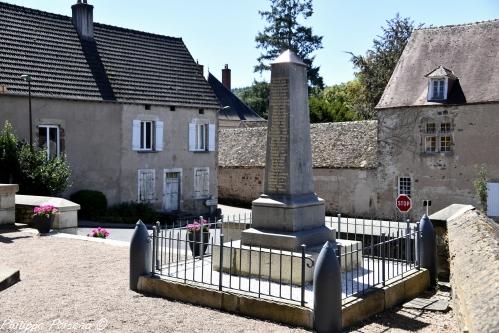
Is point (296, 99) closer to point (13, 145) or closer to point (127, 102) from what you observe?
point (13, 145)

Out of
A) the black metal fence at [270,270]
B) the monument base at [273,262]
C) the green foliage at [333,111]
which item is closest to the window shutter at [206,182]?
the black metal fence at [270,270]

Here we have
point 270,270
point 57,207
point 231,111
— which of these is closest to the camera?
point 270,270

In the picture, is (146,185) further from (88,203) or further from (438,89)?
(438,89)

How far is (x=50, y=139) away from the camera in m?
19.8

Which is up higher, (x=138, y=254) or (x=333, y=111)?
(x=333, y=111)

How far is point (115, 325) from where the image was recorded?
6.28 metres

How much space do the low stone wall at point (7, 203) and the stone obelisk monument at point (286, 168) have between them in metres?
7.63

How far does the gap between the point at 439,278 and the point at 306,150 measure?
126 inches

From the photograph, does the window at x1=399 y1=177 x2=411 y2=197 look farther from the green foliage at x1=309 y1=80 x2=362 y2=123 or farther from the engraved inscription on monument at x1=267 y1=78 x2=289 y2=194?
the engraved inscription on monument at x1=267 y1=78 x2=289 y2=194

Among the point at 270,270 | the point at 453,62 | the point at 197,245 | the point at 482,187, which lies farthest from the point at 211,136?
the point at 270,270

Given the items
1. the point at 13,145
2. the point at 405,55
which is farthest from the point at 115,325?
the point at 405,55

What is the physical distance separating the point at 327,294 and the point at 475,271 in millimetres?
1640

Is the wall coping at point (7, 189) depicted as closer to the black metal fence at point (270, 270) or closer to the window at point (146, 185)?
the black metal fence at point (270, 270)

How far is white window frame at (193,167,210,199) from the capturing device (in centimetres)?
2512
